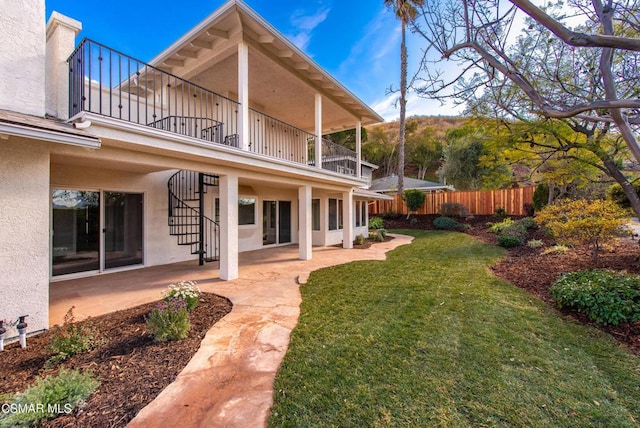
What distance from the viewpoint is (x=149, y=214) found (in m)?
8.30

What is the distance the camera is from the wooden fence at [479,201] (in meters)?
18.1

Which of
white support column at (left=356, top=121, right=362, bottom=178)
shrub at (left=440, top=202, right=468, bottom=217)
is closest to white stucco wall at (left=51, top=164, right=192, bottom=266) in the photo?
white support column at (left=356, top=121, right=362, bottom=178)

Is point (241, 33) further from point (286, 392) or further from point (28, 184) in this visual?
point (286, 392)

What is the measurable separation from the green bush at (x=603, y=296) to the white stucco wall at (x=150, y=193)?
10091mm

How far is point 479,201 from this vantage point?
19734 millimetres

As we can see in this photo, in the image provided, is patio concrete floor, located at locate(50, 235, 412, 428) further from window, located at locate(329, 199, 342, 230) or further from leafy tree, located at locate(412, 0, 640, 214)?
leafy tree, located at locate(412, 0, 640, 214)

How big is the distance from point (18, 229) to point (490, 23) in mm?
8183

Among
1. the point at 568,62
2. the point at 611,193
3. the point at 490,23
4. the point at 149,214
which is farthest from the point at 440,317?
the point at 611,193

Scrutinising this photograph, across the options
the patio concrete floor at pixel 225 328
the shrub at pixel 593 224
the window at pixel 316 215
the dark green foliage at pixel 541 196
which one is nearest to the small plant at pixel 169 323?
the patio concrete floor at pixel 225 328

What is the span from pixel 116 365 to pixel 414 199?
20666 millimetres

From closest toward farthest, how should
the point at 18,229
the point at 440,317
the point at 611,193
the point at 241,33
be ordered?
the point at 18,229 < the point at 440,317 < the point at 241,33 < the point at 611,193

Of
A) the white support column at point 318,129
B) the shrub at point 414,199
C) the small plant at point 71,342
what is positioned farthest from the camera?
the shrub at point 414,199

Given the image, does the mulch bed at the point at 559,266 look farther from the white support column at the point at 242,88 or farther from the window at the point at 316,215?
the window at the point at 316,215

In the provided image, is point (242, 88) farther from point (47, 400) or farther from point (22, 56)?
point (47, 400)
